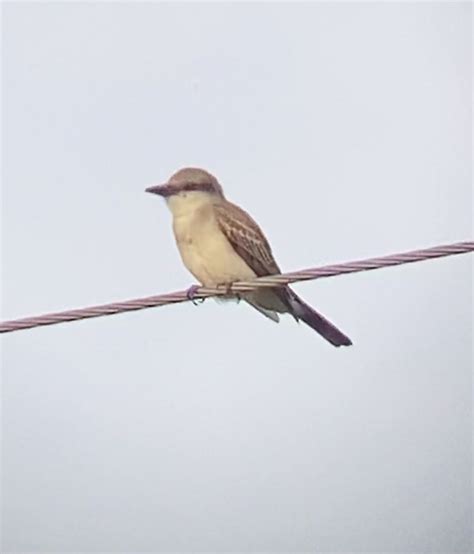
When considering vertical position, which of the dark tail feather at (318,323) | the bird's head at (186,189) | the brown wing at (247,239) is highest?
the bird's head at (186,189)

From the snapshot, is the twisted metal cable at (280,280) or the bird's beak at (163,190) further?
the bird's beak at (163,190)

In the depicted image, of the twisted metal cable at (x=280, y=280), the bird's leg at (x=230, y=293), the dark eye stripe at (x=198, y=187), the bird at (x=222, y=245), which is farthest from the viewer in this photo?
the dark eye stripe at (x=198, y=187)

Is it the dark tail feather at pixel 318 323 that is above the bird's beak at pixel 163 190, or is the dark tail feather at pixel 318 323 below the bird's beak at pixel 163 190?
below

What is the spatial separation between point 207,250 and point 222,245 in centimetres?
7

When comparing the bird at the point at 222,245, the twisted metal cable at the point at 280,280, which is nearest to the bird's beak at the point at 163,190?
the bird at the point at 222,245

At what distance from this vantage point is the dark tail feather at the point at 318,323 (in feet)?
21.2

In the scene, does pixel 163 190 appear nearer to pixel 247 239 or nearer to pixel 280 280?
pixel 247 239

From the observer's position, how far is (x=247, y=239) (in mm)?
6652

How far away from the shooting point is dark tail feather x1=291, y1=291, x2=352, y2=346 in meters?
6.45

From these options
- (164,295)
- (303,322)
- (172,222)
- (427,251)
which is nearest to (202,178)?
(172,222)

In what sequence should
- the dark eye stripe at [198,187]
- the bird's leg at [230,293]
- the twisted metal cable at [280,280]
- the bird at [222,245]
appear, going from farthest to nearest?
the dark eye stripe at [198,187]
the bird at [222,245]
the bird's leg at [230,293]
the twisted metal cable at [280,280]

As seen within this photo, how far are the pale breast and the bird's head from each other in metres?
0.06

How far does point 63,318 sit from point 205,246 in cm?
171

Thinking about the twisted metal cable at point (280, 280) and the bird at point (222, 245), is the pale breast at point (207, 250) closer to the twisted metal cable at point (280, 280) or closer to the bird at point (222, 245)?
the bird at point (222, 245)
